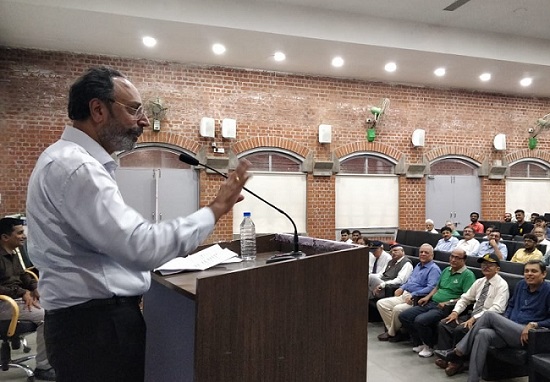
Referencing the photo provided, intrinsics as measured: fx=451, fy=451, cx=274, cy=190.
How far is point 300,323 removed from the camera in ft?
4.63

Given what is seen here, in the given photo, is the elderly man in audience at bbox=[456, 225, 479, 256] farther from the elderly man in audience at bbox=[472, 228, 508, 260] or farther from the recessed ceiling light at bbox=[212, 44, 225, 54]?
the recessed ceiling light at bbox=[212, 44, 225, 54]

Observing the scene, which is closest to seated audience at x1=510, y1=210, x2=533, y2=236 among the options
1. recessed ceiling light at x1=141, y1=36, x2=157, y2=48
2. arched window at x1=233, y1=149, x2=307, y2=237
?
arched window at x1=233, y1=149, x2=307, y2=237

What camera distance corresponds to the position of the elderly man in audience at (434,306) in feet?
14.6

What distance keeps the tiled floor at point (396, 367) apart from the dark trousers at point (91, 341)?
3.06m

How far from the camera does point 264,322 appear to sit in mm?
1323

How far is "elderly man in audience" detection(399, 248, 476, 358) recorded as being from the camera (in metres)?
4.46

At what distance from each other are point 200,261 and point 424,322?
11.4ft

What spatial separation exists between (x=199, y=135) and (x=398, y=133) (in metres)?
3.91

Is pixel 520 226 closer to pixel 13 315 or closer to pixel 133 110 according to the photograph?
pixel 13 315

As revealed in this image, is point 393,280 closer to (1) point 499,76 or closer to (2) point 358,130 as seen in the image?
(2) point 358,130

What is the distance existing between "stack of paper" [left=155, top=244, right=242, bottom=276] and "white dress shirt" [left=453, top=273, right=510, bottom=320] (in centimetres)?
304

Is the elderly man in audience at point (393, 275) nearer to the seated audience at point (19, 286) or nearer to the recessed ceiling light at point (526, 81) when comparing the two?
the seated audience at point (19, 286)

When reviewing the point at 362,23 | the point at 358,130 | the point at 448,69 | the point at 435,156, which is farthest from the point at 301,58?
the point at 435,156

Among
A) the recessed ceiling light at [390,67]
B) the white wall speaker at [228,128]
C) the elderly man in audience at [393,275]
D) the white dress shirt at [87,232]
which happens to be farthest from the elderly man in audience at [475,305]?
the white wall speaker at [228,128]
